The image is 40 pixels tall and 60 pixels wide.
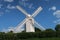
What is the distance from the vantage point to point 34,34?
193 feet

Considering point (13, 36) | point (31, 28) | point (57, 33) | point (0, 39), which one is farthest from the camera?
point (31, 28)

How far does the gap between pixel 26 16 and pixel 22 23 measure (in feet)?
8.27

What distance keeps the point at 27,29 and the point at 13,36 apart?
26.2 feet

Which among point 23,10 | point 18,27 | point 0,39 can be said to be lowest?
point 0,39

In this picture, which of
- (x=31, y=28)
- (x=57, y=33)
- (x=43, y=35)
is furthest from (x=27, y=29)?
(x=57, y=33)

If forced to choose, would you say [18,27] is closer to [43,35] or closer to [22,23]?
[22,23]

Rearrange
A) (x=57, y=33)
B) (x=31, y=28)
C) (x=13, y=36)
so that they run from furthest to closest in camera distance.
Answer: (x=31, y=28) < (x=57, y=33) < (x=13, y=36)

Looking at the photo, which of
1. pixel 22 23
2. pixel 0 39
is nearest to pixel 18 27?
pixel 22 23

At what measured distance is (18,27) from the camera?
200 feet

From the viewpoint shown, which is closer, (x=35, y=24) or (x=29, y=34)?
(x=29, y=34)

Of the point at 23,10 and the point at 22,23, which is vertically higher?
the point at 23,10

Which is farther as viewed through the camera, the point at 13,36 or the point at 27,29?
the point at 27,29

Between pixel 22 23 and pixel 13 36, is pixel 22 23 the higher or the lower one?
the higher one

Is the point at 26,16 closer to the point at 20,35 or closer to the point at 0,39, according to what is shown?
the point at 20,35
